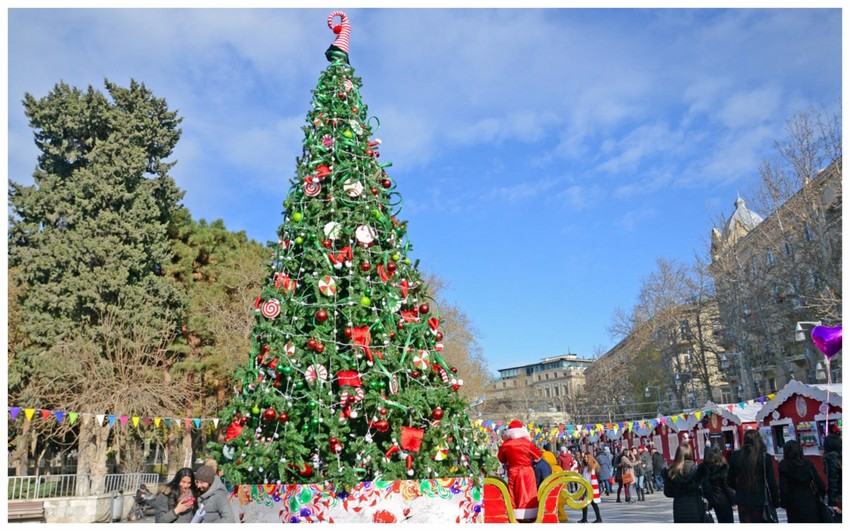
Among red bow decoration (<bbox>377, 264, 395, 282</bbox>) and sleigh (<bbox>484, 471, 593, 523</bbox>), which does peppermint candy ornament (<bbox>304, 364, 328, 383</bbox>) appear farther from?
sleigh (<bbox>484, 471, 593, 523</bbox>)

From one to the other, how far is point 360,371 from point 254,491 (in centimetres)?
177

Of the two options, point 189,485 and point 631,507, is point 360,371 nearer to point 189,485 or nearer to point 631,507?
point 189,485

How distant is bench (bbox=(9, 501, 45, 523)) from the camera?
50.5 feet

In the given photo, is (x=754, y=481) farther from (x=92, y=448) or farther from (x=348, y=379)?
(x=92, y=448)

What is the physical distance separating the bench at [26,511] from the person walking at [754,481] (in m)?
15.2

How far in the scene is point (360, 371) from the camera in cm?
793

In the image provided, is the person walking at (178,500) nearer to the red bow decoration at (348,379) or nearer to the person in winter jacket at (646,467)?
the red bow decoration at (348,379)

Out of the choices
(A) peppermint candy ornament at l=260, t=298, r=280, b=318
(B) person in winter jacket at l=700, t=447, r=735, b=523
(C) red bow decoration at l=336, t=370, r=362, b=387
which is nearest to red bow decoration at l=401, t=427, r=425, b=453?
(C) red bow decoration at l=336, t=370, r=362, b=387

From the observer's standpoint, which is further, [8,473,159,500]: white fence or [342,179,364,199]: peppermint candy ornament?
→ [8,473,159,500]: white fence

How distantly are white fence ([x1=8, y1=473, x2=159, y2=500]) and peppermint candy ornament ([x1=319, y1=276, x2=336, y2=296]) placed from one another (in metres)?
13.1

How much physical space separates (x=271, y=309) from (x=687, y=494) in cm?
508

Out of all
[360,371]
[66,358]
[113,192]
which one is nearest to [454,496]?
[360,371]

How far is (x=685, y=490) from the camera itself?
22.5ft

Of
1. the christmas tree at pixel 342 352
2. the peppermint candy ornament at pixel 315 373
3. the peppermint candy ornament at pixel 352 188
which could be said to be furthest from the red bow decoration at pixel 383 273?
the peppermint candy ornament at pixel 315 373
